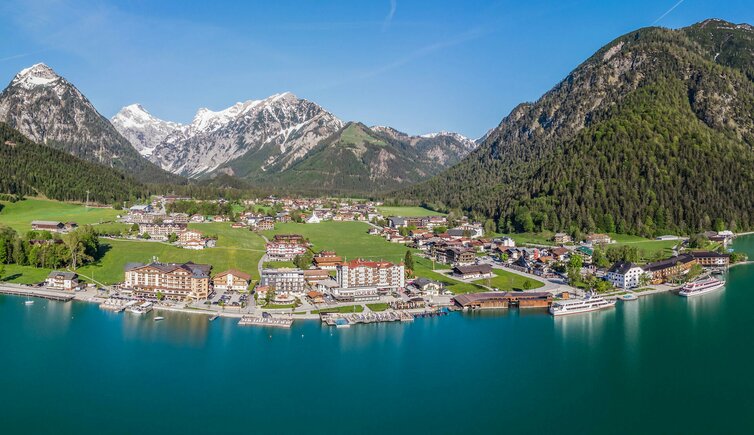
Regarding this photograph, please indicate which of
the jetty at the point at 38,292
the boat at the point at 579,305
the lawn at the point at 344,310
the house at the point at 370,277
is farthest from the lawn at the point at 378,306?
the jetty at the point at 38,292

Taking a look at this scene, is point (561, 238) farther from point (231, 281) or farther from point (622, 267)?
point (231, 281)

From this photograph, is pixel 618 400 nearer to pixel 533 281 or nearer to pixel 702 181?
pixel 533 281

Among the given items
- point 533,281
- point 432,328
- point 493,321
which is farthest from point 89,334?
point 533,281

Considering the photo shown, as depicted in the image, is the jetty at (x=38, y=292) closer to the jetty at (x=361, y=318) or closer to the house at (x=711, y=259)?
the jetty at (x=361, y=318)

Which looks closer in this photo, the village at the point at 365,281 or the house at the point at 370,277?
the village at the point at 365,281

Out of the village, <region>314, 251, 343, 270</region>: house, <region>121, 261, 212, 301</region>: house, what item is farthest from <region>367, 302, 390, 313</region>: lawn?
<region>121, 261, 212, 301</region>: house
